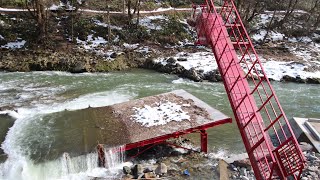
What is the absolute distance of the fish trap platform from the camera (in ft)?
36.2

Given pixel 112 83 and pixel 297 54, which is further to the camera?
pixel 297 54

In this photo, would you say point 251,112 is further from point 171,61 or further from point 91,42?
point 91,42

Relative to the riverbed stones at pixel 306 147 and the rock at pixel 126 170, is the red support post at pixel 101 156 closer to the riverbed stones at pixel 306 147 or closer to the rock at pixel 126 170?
the rock at pixel 126 170

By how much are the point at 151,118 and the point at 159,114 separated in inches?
18.0

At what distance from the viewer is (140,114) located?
12.7 metres

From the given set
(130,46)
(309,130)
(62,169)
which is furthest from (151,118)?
(130,46)

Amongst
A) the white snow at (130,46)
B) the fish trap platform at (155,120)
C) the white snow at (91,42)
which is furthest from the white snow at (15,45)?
the fish trap platform at (155,120)

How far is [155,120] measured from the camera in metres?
12.1

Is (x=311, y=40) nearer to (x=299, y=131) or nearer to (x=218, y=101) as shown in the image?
(x=218, y=101)

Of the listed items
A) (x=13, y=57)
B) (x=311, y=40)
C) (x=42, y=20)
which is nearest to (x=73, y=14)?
(x=42, y=20)

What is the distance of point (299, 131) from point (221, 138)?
3.07 meters

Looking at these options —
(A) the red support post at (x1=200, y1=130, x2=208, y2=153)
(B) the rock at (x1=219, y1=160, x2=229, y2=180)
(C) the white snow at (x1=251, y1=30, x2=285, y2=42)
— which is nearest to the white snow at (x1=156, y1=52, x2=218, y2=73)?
(C) the white snow at (x1=251, y1=30, x2=285, y2=42)

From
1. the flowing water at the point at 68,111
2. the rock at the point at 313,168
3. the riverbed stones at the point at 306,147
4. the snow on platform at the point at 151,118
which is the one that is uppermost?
the snow on platform at the point at 151,118

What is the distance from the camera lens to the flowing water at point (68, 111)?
10084 mm
